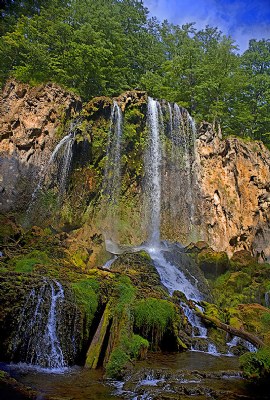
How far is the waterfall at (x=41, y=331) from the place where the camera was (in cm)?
838

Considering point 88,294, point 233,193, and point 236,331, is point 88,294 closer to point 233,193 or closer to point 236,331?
point 236,331

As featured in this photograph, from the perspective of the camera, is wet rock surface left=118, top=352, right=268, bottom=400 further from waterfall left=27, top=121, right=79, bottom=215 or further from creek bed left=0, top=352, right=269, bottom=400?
waterfall left=27, top=121, right=79, bottom=215

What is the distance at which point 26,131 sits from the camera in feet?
71.1

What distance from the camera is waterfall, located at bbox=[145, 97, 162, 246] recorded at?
79.7 feet

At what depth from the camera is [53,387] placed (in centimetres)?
670

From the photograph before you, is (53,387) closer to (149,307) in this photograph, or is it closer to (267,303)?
(149,307)

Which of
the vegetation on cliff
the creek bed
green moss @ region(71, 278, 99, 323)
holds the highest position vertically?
the vegetation on cliff

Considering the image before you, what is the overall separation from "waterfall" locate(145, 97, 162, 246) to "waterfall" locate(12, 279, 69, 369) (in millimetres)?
14519

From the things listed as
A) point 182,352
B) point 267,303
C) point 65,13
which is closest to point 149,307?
point 182,352

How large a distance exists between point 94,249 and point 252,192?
1510 cm

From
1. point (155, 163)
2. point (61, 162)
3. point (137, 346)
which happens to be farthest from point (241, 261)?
point (137, 346)

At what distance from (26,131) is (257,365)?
18.8 m

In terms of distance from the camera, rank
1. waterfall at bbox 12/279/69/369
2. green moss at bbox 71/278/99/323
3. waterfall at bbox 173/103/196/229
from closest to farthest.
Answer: waterfall at bbox 12/279/69/369 < green moss at bbox 71/278/99/323 < waterfall at bbox 173/103/196/229

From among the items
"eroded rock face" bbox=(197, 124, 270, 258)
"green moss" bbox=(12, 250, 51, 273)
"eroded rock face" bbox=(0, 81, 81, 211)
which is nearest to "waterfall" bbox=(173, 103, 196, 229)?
"eroded rock face" bbox=(197, 124, 270, 258)
